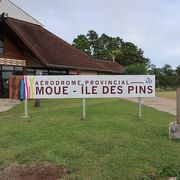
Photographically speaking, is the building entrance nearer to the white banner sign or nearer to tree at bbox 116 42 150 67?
the white banner sign

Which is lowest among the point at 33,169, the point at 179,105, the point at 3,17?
the point at 33,169

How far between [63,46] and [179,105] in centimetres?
3022

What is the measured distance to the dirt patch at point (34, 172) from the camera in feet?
21.8

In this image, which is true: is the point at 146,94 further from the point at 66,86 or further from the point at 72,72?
the point at 72,72

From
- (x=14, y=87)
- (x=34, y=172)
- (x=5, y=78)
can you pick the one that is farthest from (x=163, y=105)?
(x=34, y=172)

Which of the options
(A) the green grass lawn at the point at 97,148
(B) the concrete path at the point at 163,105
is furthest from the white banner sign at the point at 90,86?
(B) the concrete path at the point at 163,105

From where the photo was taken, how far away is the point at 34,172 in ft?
22.5

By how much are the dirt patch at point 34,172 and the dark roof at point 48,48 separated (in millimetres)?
24538

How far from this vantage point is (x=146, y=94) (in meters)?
13.0

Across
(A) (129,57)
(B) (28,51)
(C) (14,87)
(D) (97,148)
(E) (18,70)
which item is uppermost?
(A) (129,57)

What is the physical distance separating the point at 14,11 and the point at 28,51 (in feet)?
20.8

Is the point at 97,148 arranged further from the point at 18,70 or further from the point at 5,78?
the point at 18,70

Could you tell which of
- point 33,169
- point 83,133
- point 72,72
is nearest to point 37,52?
point 72,72

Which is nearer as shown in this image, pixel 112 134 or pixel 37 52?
pixel 112 134
